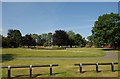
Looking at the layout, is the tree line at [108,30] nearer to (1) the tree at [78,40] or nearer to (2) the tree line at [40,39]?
(2) the tree line at [40,39]

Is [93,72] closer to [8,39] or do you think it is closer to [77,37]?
[8,39]

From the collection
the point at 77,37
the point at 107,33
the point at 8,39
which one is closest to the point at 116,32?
the point at 107,33

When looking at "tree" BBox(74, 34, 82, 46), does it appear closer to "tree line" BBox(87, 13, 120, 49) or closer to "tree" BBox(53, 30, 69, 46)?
"tree" BBox(53, 30, 69, 46)

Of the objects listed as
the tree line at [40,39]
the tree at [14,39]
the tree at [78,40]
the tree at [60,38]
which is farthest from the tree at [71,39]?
the tree at [14,39]

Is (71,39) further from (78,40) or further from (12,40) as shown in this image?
(12,40)

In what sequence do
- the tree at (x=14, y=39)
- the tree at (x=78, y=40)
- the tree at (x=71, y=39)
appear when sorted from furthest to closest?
the tree at (x=78, y=40), the tree at (x=71, y=39), the tree at (x=14, y=39)

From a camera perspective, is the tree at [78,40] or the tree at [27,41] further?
the tree at [78,40]

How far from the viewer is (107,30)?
78.8 meters

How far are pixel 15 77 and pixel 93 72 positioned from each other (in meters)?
5.54

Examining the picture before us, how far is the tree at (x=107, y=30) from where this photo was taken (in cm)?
7794

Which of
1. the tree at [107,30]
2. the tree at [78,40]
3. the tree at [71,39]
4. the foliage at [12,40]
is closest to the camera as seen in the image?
the tree at [107,30]

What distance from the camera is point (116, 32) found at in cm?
7825

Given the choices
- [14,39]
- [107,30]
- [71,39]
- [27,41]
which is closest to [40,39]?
[27,41]

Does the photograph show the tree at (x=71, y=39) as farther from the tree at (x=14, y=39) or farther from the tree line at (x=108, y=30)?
the tree line at (x=108, y=30)
